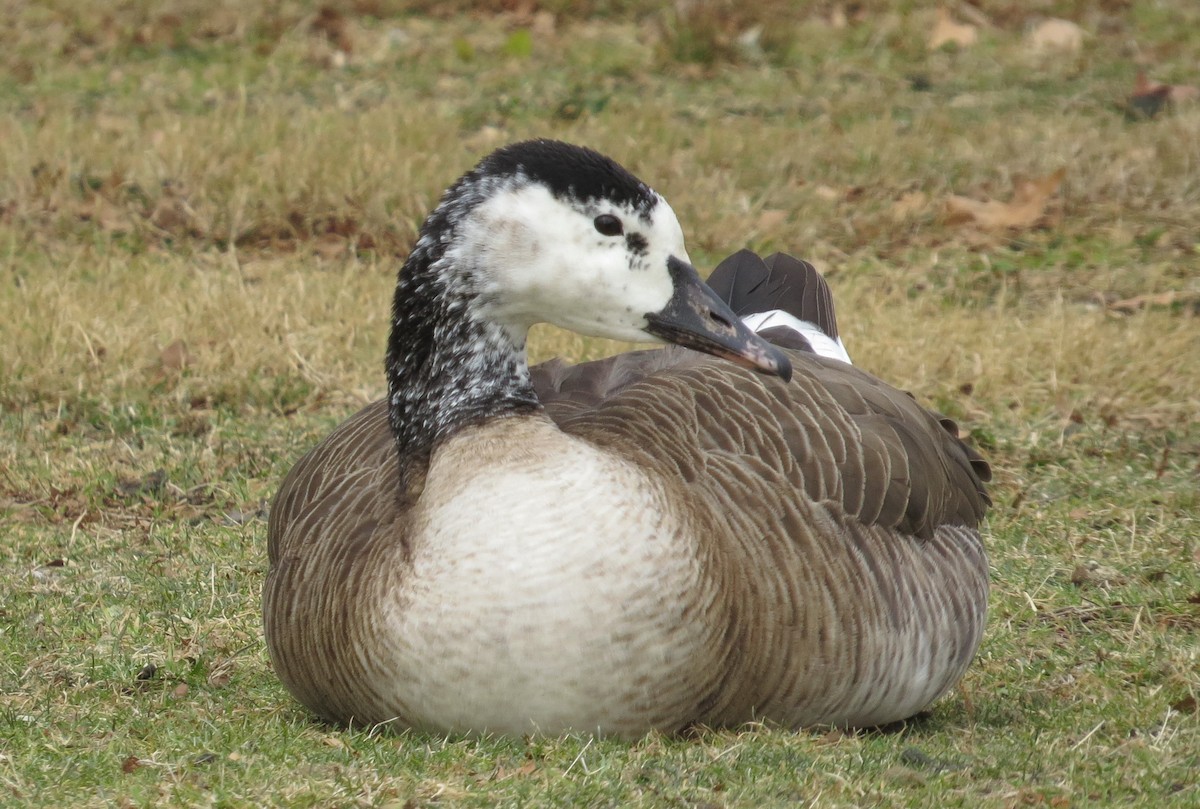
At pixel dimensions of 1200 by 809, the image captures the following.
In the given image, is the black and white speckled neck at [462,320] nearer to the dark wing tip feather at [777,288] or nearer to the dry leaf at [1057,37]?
the dark wing tip feather at [777,288]

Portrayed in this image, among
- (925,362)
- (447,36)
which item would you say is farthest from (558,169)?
(447,36)

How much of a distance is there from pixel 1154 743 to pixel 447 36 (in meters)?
10.7

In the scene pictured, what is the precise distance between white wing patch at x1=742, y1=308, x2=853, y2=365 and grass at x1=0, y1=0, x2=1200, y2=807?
2.96 ft

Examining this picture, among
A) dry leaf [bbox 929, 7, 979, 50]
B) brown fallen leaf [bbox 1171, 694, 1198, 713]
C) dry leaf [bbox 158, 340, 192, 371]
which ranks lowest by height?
dry leaf [bbox 158, 340, 192, 371]

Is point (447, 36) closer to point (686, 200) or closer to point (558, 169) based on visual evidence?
point (686, 200)

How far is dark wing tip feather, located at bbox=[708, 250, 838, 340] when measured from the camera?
5.50 metres

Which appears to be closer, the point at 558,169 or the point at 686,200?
the point at 558,169

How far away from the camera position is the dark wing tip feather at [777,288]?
550 cm

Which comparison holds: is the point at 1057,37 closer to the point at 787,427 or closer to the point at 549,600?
the point at 787,427

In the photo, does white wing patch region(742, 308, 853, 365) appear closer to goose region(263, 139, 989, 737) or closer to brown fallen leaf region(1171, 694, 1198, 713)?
goose region(263, 139, 989, 737)

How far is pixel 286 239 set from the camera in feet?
30.8

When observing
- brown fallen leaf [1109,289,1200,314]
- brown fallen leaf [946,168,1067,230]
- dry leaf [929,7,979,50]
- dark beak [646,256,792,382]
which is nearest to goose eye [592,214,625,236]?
dark beak [646,256,792,382]

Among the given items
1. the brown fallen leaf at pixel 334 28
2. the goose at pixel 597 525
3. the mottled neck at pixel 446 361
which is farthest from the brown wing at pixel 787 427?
the brown fallen leaf at pixel 334 28

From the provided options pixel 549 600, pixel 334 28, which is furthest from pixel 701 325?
pixel 334 28
